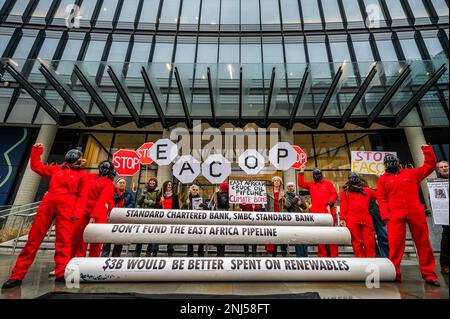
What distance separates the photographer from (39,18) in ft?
46.5

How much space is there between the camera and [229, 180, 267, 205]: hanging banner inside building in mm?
6332

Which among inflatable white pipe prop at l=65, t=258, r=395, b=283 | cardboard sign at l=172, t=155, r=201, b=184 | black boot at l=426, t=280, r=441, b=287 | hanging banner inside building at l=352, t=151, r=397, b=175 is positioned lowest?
black boot at l=426, t=280, r=441, b=287

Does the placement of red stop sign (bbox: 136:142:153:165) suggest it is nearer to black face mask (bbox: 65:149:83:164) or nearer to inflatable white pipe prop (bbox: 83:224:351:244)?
black face mask (bbox: 65:149:83:164)

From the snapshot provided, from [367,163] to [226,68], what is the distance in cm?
666

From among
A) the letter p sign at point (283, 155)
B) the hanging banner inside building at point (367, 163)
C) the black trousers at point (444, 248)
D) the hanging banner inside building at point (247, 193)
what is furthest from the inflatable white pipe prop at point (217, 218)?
the hanging banner inside building at point (367, 163)

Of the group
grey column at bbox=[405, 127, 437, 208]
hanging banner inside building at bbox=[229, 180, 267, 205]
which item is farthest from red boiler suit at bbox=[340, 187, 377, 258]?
grey column at bbox=[405, 127, 437, 208]

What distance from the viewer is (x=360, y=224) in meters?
4.55

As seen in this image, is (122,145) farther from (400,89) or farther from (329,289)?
(400,89)

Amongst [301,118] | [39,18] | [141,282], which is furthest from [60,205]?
[39,18]

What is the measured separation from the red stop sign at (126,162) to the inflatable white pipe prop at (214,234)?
560cm

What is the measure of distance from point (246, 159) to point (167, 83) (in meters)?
5.12

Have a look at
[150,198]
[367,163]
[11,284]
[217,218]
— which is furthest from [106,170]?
[367,163]

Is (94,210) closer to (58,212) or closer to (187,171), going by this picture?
(58,212)

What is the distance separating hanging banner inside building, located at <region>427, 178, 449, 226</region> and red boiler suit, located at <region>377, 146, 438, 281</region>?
0.17 meters
